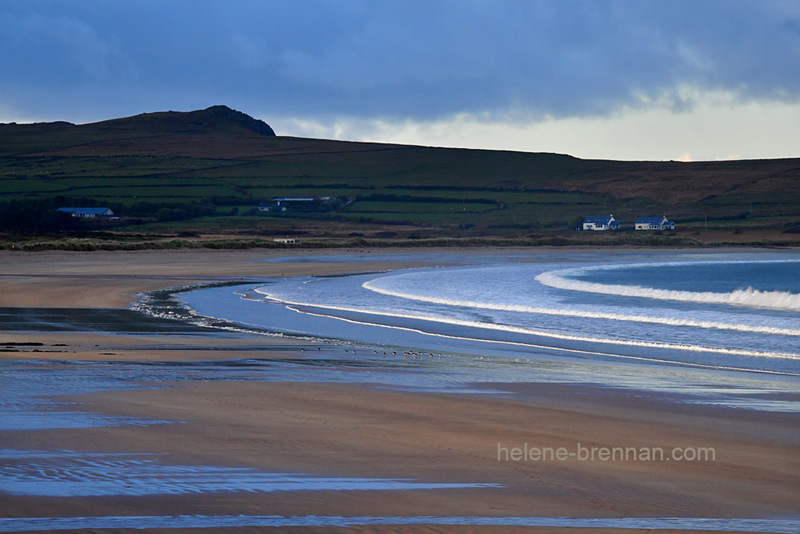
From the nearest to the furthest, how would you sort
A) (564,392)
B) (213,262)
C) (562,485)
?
1. (562,485)
2. (564,392)
3. (213,262)

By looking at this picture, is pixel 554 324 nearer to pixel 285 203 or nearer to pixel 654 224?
pixel 654 224

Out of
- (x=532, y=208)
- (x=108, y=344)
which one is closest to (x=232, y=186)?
(x=532, y=208)

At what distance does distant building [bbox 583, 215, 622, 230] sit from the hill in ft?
6.48

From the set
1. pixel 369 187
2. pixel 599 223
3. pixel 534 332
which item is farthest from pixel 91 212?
pixel 534 332

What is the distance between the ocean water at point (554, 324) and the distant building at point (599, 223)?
223 ft

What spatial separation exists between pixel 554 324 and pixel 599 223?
86060 mm

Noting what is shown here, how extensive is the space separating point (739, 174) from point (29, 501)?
13676 centimetres

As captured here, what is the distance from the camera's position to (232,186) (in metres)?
116

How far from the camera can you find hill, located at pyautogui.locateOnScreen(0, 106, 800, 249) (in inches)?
3748

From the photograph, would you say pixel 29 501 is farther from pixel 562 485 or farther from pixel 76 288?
pixel 76 288

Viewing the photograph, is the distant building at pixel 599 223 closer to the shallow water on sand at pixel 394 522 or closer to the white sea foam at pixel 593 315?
the white sea foam at pixel 593 315

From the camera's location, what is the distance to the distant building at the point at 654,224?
10325 centimetres

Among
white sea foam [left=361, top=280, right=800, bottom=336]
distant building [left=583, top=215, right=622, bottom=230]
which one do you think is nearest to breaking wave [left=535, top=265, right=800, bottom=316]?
white sea foam [left=361, top=280, right=800, bottom=336]

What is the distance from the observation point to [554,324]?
18531mm
